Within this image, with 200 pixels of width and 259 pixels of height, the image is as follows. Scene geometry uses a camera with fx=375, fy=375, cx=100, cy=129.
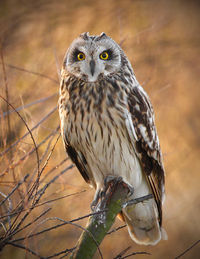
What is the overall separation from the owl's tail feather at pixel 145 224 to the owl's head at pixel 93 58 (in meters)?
1.12

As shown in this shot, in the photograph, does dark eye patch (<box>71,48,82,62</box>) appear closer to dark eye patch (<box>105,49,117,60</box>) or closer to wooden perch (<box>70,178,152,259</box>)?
dark eye patch (<box>105,49,117,60</box>)

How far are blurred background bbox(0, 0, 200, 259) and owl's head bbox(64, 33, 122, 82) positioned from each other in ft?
1.18

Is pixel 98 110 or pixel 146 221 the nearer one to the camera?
pixel 98 110

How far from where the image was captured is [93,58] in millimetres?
2639

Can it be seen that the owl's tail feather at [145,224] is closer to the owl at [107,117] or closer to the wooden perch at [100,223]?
the owl at [107,117]

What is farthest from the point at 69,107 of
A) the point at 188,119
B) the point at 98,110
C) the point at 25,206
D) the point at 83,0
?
the point at 188,119

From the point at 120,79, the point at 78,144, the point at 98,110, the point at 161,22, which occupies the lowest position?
the point at 78,144

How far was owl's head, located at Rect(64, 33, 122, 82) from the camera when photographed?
264 centimetres

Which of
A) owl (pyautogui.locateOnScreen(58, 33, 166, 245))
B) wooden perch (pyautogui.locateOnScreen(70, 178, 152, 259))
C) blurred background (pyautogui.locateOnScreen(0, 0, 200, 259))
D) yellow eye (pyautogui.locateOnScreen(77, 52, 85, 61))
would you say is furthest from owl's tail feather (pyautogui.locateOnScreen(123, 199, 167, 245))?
yellow eye (pyautogui.locateOnScreen(77, 52, 85, 61))

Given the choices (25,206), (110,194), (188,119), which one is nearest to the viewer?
(25,206)

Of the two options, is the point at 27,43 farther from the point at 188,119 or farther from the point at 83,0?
the point at 188,119

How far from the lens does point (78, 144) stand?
277cm

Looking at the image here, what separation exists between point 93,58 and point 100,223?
1.20 m

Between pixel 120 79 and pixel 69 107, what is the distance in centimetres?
42
